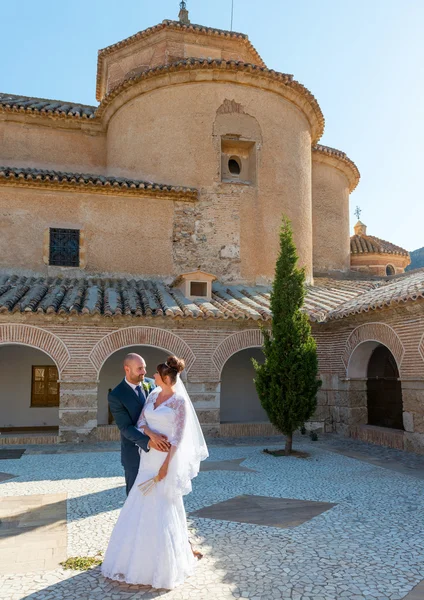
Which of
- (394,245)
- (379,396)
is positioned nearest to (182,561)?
(379,396)

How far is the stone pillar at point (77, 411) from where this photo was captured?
35.7 ft

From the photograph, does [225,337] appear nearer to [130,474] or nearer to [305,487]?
[305,487]

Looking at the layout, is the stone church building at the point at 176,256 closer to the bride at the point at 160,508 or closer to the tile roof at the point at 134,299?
the tile roof at the point at 134,299

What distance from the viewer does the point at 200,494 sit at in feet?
22.1

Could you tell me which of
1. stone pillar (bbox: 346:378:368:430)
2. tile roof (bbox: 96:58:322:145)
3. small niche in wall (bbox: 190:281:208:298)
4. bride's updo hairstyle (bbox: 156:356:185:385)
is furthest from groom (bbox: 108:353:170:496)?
tile roof (bbox: 96:58:322:145)

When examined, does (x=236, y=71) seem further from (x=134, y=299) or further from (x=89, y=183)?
(x=134, y=299)

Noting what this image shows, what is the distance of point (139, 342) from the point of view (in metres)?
11.3

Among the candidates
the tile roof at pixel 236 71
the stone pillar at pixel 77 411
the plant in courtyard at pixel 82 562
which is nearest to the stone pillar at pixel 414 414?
the stone pillar at pixel 77 411

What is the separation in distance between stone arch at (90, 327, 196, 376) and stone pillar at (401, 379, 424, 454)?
4.59 meters

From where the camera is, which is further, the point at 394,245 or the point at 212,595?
the point at 394,245

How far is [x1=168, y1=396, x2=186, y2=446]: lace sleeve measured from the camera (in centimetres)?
410

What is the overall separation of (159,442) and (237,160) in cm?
1263

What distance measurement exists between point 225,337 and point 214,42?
1159 cm

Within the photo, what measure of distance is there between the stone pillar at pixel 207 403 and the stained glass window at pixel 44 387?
4.55 m
